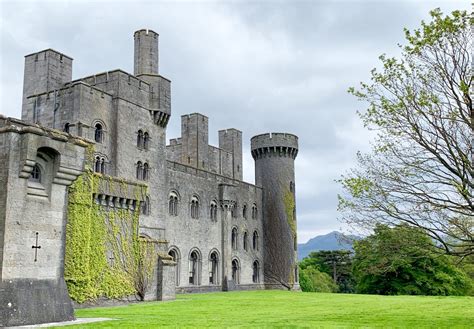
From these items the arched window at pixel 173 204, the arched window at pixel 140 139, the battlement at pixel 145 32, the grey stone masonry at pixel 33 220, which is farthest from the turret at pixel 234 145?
the grey stone masonry at pixel 33 220

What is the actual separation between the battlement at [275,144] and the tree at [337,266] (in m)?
23.7

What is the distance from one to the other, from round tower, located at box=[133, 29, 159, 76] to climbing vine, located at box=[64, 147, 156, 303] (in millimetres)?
12308

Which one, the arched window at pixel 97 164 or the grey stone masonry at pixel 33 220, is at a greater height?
the arched window at pixel 97 164

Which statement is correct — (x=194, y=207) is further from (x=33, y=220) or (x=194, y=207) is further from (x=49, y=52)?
(x=33, y=220)

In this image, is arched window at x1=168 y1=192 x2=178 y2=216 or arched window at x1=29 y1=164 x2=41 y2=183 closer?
arched window at x1=29 y1=164 x2=41 y2=183

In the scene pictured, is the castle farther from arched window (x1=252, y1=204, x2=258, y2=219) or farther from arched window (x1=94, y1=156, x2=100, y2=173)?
arched window (x1=252, y1=204, x2=258, y2=219)

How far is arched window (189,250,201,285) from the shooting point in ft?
129

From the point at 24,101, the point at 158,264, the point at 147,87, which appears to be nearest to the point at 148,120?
the point at 147,87

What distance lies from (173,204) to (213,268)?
24.9 ft

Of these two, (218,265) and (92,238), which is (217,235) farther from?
(92,238)

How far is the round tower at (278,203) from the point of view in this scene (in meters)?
49.1

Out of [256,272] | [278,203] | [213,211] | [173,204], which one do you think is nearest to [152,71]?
[173,204]

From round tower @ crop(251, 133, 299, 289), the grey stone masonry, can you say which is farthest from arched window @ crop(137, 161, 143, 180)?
round tower @ crop(251, 133, 299, 289)

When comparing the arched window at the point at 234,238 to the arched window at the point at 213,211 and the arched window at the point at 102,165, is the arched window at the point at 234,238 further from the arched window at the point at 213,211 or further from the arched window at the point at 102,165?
the arched window at the point at 102,165
